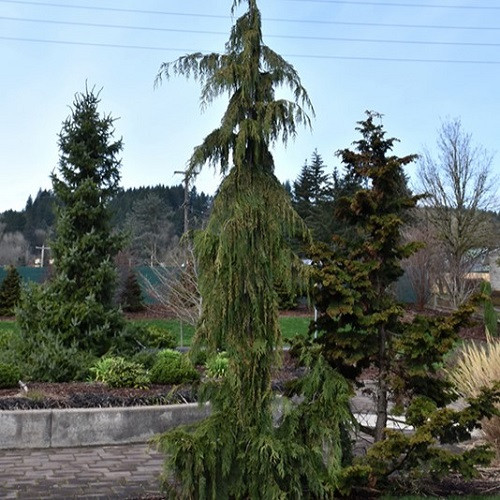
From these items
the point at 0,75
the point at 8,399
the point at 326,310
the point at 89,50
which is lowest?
the point at 8,399

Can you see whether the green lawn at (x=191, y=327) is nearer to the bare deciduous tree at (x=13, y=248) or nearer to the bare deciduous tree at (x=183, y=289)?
the bare deciduous tree at (x=183, y=289)

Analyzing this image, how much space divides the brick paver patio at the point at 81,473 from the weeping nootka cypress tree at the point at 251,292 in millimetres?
842

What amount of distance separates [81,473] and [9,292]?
2197 cm

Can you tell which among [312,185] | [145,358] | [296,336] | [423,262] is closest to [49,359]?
[145,358]

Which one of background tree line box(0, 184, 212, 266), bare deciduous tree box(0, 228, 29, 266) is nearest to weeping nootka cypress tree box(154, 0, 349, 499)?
background tree line box(0, 184, 212, 266)

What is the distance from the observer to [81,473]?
20.7 ft

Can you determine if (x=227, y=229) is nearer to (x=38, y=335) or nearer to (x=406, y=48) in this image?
(x=38, y=335)

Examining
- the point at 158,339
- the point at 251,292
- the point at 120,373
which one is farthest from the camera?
the point at 158,339

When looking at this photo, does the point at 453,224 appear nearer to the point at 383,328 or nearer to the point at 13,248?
the point at 383,328

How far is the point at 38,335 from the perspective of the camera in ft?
32.5

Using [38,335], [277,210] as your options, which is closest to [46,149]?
[38,335]

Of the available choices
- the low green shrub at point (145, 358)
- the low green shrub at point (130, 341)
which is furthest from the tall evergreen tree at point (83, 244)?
the low green shrub at point (145, 358)

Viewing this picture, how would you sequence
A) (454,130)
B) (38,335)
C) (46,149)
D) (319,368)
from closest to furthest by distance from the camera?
(319,368), (38,335), (46,149), (454,130)

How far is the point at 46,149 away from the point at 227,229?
772 centimetres
